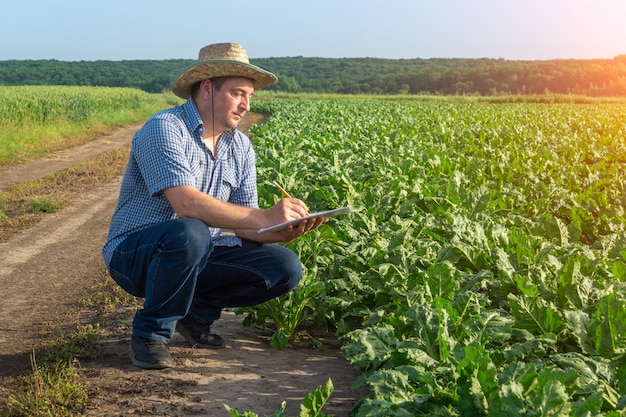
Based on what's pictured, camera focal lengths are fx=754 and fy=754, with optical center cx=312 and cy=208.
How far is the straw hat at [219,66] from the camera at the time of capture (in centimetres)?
437

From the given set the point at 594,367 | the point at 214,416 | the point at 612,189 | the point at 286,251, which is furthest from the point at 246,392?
the point at 612,189

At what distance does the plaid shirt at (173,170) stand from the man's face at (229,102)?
13 centimetres

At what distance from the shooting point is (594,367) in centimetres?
330

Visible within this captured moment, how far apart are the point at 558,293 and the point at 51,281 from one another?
4.38 metres

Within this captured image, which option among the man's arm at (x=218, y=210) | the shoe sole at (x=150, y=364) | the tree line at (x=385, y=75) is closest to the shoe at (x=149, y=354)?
the shoe sole at (x=150, y=364)

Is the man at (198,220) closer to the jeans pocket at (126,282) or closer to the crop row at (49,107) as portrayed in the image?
the jeans pocket at (126,282)

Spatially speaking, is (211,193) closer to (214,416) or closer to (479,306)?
(214,416)

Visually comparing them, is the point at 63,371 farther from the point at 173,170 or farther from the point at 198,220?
the point at 173,170

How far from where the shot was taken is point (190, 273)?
4281mm

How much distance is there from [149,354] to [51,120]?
22262mm

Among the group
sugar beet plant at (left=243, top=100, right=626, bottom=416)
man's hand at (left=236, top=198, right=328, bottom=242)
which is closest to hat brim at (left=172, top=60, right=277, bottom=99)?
man's hand at (left=236, top=198, right=328, bottom=242)

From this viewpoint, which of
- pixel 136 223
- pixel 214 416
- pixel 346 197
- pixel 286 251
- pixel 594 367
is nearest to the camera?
pixel 594 367

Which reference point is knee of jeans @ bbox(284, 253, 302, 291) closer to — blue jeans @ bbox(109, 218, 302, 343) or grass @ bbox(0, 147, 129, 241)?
blue jeans @ bbox(109, 218, 302, 343)

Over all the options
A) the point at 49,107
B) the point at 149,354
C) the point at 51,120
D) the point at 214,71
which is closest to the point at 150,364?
the point at 149,354
